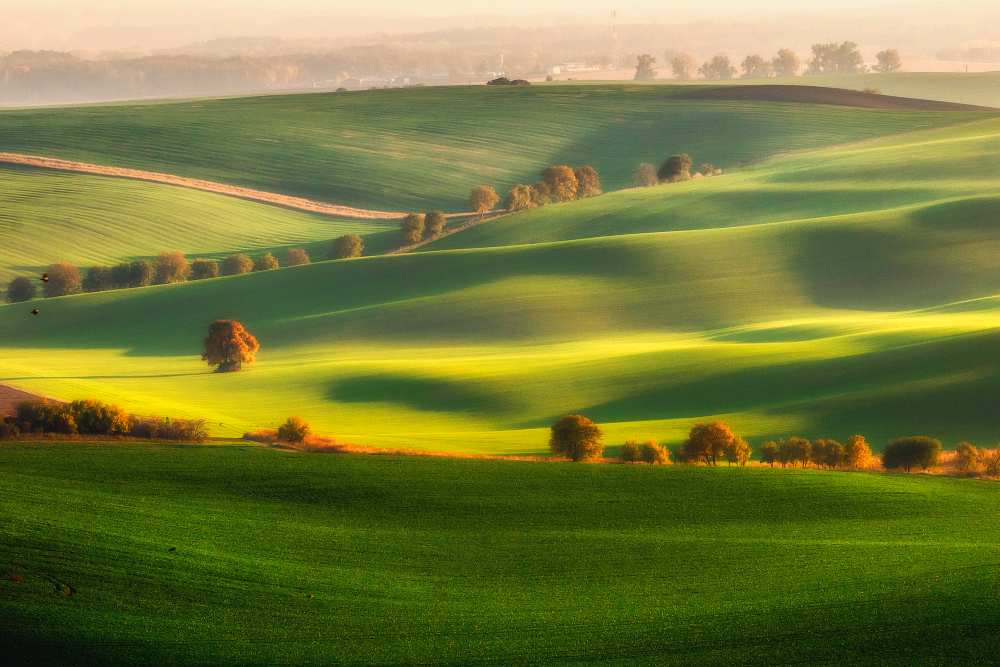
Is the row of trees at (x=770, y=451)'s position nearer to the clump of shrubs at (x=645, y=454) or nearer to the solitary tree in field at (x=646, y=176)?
the clump of shrubs at (x=645, y=454)

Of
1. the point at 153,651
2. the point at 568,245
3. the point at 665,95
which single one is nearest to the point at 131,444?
the point at 153,651

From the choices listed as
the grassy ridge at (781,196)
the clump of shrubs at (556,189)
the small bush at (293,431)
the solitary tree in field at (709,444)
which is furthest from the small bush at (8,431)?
the clump of shrubs at (556,189)

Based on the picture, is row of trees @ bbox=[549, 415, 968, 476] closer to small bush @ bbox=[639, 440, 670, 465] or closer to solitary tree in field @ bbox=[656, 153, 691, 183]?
small bush @ bbox=[639, 440, 670, 465]

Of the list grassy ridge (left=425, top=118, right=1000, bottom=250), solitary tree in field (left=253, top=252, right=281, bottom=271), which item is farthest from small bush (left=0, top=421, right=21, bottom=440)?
grassy ridge (left=425, top=118, right=1000, bottom=250)

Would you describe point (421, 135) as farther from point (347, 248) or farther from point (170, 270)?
point (170, 270)

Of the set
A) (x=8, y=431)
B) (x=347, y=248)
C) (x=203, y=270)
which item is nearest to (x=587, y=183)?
(x=347, y=248)
